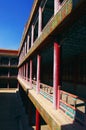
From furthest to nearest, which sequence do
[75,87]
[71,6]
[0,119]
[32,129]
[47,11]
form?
[0,119] < [32,129] < [75,87] < [47,11] < [71,6]

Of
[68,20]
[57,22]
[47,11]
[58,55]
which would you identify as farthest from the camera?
[47,11]

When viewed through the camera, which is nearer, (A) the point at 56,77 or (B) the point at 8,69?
(A) the point at 56,77

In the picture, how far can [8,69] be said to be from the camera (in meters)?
50.7

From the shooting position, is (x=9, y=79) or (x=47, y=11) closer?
(x=47, y=11)

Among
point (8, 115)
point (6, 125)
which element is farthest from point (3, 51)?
point (6, 125)

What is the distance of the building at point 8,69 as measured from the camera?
49.9 metres

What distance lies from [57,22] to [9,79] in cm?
4425

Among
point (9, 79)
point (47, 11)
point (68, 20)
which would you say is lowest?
point (9, 79)

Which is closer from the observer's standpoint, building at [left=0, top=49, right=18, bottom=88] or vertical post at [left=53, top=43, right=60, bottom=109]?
vertical post at [left=53, top=43, right=60, bottom=109]

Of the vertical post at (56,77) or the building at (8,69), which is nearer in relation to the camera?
the vertical post at (56,77)

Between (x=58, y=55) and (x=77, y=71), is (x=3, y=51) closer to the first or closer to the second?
(x=77, y=71)

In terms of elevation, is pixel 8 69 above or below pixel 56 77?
above

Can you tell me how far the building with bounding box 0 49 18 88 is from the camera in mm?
49875

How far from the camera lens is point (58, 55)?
26.4 ft
